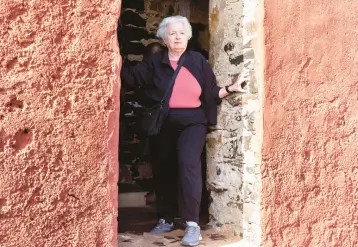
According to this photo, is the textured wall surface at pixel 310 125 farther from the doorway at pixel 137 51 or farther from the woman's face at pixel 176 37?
the doorway at pixel 137 51

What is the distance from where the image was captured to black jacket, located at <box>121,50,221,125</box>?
12.0 ft

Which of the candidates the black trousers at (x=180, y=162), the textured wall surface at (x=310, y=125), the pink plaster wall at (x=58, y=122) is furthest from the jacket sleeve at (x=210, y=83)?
the pink plaster wall at (x=58, y=122)

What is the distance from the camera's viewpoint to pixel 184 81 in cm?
363

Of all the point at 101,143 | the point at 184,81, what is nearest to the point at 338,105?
the point at 184,81

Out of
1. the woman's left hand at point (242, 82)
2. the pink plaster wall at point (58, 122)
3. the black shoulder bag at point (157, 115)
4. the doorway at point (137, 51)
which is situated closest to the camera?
the pink plaster wall at point (58, 122)

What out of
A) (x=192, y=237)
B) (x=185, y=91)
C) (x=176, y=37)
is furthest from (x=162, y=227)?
(x=176, y=37)

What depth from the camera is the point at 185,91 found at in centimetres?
362

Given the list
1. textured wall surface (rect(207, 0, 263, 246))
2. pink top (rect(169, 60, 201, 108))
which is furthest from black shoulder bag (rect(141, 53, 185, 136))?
textured wall surface (rect(207, 0, 263, 246))

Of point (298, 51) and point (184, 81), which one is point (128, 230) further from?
point (298, 51)

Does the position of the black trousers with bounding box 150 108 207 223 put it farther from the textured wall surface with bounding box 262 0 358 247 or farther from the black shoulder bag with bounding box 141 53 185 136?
the textured wall surface with bounding box 262 0 358 247

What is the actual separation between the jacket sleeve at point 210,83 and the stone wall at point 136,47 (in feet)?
5.27

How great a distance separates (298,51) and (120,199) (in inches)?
102

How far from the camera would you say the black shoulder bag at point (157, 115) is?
3555 mm

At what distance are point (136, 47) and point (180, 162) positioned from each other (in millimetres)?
2221
